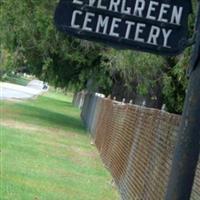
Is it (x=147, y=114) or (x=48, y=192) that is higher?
(x=147, y=114)

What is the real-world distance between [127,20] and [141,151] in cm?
788

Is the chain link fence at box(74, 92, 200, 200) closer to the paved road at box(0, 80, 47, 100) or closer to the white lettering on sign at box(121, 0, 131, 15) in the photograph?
the white lettering on sign at box(121, 0, 131, 15)

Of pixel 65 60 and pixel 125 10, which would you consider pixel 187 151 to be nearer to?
pixel 125 10

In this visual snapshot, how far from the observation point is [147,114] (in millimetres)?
12570

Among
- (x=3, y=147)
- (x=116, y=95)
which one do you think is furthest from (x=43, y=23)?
(x=3, y=147)

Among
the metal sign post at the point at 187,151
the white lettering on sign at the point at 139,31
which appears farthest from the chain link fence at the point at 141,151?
the white lettering on sign at the point at 139,31

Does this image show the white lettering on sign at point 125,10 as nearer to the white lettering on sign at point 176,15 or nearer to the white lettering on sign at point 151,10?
the white lettering on sign at point 151,10

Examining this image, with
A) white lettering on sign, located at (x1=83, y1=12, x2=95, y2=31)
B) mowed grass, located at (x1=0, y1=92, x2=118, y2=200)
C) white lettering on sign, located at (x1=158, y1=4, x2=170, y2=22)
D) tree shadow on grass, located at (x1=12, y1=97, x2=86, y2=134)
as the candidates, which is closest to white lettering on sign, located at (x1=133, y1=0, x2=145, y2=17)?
white lettering on sign, located at (x1=158, y1=4, x2=170, y2=22)

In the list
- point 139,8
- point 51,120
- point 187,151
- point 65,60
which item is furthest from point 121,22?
point 51,120

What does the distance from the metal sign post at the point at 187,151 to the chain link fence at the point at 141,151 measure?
257cm

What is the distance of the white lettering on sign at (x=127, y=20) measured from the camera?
4.35 meters

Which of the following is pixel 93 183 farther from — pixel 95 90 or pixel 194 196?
pixel 95 90

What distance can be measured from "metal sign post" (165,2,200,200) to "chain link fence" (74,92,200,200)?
2.57 meters

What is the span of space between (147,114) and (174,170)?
8144 mm
